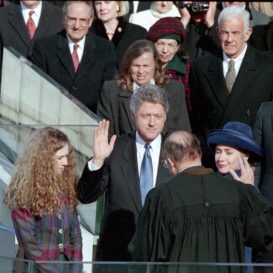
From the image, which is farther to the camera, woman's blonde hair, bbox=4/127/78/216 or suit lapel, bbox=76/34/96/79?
suit lapel, bbox=76/34/96/79

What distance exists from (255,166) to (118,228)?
1.38 meters

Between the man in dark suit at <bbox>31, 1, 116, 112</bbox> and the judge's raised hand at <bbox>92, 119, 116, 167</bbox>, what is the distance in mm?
2843

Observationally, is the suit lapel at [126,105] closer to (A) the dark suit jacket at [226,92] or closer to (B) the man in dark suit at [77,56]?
(A) the dark suit jacket at [226,92]

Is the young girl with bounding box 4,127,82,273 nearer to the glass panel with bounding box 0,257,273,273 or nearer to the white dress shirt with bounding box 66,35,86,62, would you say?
the glass panel with bounding box 0,257,273,273

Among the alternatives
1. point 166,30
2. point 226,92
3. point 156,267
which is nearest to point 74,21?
point 166,30

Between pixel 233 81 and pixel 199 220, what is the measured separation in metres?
3.66

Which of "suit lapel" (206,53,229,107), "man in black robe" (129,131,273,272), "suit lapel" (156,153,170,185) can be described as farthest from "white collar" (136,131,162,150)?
"suit lapel" (206,53,229,107)

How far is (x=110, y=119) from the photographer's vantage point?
42.0 ft

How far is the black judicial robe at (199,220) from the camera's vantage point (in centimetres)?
999

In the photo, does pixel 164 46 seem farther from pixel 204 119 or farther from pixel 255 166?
pixel 255 166

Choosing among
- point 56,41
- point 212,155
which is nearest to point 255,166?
point 212,155

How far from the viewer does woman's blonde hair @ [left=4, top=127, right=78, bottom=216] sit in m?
10.7

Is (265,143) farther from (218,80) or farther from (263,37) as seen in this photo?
(263,37)

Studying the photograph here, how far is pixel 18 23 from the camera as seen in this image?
49.3ft
